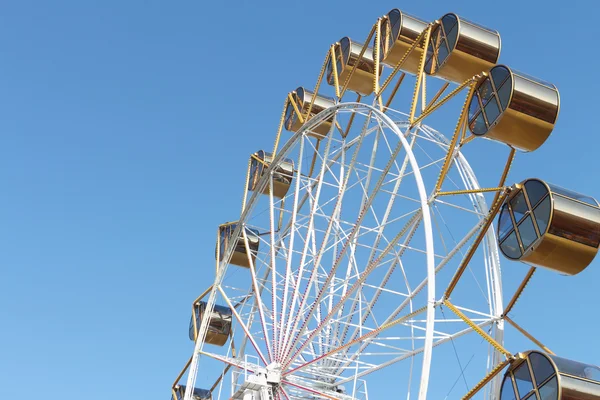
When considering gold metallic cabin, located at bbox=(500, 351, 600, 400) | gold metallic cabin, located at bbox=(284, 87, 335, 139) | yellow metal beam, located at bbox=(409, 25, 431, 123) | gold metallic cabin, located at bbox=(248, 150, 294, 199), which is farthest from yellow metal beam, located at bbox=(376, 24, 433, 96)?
gold metallic cabin, located at bbox=(500, 351, 600, 400)

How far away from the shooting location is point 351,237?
16.5 meters

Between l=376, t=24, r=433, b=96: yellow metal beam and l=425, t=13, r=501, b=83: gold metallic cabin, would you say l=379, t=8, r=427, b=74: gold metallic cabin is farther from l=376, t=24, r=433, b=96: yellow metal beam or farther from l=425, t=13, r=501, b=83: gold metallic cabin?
l=425, t=13, r=501, b=83: gold metallic cabin

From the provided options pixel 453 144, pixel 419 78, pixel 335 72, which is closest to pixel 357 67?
pixel 335 72

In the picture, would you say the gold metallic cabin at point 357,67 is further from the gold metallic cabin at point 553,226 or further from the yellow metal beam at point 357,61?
the gold metallic cabin at point 553,226

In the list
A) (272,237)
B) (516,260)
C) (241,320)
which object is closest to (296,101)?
(272,237)

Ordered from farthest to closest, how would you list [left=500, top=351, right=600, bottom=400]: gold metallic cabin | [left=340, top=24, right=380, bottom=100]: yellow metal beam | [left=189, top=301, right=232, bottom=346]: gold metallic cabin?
[left=189, top=301, right=232, bottom=346]: gold metallic cabin
[left=340, top=24, right=380, bottom=100]: yellow metal beam
[left=500, top=351, right=600, bottom=400]: gold metallic cabin

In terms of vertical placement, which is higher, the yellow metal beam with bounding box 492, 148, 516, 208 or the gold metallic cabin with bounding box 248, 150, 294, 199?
the gold metallic cabin with bounding box 248, 150, 294, 199

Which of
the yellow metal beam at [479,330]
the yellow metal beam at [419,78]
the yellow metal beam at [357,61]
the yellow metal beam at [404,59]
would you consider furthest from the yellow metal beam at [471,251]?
the yellow metal beam at [357,61]

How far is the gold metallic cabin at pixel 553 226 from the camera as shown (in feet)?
38.9

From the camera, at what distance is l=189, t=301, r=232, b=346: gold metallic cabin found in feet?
73.7

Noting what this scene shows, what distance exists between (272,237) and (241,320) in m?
2.20

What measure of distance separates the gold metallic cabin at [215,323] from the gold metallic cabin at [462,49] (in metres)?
9.54

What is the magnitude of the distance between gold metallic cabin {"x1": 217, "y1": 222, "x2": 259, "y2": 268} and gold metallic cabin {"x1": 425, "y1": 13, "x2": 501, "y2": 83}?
25.2 feet

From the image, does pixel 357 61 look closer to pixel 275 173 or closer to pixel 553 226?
pixel 275 173
